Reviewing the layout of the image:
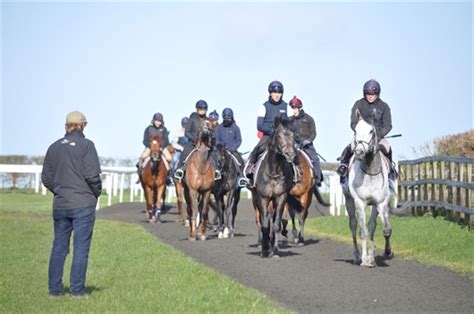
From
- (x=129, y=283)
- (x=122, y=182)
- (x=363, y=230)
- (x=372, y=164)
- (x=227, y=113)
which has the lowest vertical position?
(x=129, y=283)

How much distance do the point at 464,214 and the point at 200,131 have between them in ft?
21.0

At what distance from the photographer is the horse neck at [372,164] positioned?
1777 centimetres

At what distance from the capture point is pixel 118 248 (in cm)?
2092

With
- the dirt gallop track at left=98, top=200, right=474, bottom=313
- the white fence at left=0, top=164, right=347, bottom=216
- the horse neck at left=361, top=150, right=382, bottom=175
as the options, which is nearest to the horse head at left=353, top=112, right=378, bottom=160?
the horse neck at left=361, top=150, right=382, bottom=175

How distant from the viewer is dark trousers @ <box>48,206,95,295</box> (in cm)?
1340

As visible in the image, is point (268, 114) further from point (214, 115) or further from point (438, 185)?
point (214, 115)

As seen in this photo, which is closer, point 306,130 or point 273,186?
point 273,186

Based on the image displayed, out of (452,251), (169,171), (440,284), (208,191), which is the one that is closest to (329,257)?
(452,251)

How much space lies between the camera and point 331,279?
604 inches

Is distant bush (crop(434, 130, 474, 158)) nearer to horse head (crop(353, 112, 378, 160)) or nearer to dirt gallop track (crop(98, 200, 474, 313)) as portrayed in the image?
dirt gallop track (crop(98, 200, 474, 313))

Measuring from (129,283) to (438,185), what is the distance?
13328mm

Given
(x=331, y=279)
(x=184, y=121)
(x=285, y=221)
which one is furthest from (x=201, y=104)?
(x=331, y=279)

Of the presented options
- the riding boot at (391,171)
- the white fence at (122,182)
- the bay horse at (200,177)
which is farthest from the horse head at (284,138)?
the white fence at (122,182)

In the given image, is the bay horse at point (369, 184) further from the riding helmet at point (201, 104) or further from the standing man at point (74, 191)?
the riding helmet at point (201, 104)
